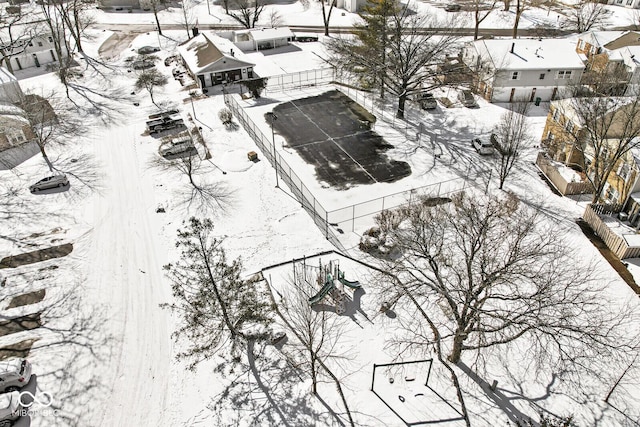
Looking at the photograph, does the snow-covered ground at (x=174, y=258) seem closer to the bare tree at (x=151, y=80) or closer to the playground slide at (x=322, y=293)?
the playground slide at (x=322, y=293)

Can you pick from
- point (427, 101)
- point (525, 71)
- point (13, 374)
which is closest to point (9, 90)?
point (13, 374)

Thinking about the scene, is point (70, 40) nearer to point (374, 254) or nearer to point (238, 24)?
point (238, 24)

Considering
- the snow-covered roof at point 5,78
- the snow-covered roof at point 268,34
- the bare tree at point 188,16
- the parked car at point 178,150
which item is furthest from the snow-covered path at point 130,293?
the bare tree at point 188,16

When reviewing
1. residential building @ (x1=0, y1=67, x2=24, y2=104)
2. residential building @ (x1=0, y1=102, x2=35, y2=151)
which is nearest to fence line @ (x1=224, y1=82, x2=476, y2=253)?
residential building @ (x1=0, y1=102, x2=35, y2=151)

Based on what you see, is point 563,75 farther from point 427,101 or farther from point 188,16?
point 188,16

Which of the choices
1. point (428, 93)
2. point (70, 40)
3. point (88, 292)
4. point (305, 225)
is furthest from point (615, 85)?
point (70, 40)

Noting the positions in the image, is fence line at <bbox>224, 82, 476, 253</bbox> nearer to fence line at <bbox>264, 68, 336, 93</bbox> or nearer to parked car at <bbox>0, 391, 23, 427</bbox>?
fence line at <bbox>264, 68, 336, 93</bbox>
